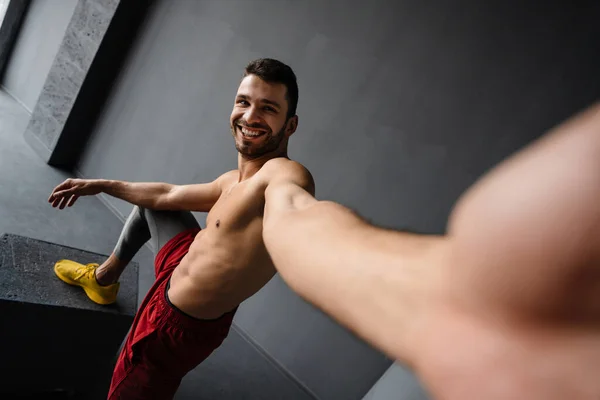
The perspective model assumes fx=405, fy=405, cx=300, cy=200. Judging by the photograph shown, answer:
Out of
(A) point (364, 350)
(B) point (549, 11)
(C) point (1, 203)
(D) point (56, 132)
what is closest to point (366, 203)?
(A) point (364, 350)

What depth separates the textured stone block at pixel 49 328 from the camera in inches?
51.8

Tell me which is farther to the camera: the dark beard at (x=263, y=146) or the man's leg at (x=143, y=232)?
the man's leg at (x=143, y=232)

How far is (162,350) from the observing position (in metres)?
1.18

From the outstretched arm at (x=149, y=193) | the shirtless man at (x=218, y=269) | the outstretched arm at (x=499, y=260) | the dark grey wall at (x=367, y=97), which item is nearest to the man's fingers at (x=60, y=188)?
the outstretched arm at (x=149, y=193)

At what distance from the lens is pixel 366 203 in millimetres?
2057

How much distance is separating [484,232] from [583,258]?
0.18ft

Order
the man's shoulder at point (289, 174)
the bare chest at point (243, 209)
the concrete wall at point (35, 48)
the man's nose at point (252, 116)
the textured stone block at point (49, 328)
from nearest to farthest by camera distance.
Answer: the man's shoulder at point (289, 174) < the bare chest at point (243, 209) < the man's nose at point (252, 116) < the textured stone block at point (49, 328) < the concrete wall at point (35, 48)

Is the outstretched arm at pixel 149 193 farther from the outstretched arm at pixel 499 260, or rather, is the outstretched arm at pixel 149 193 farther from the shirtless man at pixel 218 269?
the outstretched arm at pixel 499 260

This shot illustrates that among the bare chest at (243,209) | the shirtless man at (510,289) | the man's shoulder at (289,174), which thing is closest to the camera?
the shirtless man at (510,289)

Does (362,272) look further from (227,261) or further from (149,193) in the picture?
(149,193)

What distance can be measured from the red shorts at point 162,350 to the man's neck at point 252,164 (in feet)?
1.41

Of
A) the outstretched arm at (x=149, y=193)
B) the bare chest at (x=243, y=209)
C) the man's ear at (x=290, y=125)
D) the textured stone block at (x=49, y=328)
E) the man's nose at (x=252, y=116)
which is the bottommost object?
the textured stone block at (x=49, y=328)

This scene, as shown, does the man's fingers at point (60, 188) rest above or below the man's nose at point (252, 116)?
below

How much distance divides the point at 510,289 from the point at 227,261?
88 cm
